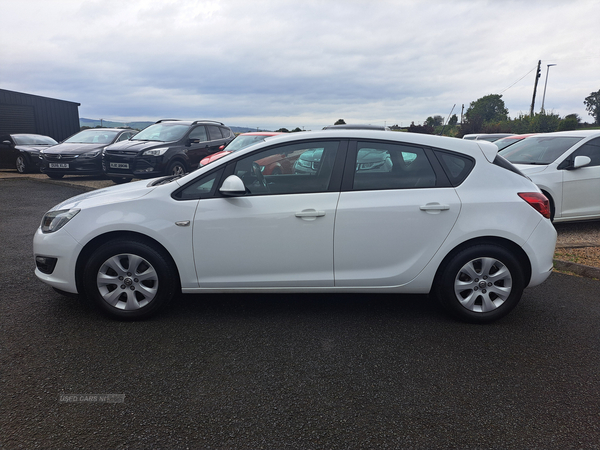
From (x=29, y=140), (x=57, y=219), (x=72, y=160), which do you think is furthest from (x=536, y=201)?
(x=29, y=140)

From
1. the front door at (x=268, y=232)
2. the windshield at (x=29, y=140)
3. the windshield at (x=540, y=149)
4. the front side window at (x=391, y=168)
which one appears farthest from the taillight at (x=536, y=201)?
the windshield at (x=29, y=140)

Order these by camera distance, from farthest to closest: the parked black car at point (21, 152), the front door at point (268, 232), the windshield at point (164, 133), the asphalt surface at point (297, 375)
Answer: the parked black car at point (21, 152) → the windshield at point (164, 133) → the front door at point (268, 232) → the asphalt surface at point (297, 375)

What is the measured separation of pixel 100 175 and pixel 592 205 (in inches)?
595

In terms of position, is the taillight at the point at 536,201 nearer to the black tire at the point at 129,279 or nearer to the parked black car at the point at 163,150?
the black tire at the point at 129,279

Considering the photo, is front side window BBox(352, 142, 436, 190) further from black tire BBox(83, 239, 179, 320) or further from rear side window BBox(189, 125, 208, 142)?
rear side window BBox(189, 125, 208, 142)

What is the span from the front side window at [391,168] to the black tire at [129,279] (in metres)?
1.84

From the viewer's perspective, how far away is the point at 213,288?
3953 millimetres

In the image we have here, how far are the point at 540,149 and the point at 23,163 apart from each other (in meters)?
17.0

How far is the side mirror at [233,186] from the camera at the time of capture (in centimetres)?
371

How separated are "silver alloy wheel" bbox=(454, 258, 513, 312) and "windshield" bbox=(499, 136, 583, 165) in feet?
14.7

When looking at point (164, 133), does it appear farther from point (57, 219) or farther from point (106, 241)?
point (106, 241)

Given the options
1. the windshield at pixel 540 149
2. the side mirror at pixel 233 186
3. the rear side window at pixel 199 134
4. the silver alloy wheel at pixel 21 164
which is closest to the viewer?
the side mirror at pixel 233 186

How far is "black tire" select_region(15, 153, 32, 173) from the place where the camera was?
16.5m

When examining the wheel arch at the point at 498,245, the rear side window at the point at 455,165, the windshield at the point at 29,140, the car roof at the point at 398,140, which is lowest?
the wheel arch at the point at 498,245
